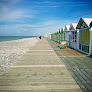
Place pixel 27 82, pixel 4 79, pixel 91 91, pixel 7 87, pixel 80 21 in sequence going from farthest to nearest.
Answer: pixel 80 21
pixel 4 79
pixel 27 82
pixel 7 87
pixel 91 91

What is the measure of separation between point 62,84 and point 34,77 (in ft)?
3.49

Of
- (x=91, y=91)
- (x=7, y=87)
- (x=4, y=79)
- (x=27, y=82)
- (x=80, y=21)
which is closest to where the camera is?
(x=91, y=91)

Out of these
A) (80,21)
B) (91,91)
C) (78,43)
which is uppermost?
(80,21)

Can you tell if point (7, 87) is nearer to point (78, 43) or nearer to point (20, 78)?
point (20, 78)

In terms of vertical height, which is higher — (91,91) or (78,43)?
(78,43)

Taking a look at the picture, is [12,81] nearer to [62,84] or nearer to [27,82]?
[27,82]

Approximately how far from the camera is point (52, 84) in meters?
2.80

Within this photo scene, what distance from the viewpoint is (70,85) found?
2.74m

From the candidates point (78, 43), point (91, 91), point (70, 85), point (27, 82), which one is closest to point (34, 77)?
point (27, 82)

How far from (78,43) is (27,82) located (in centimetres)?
787

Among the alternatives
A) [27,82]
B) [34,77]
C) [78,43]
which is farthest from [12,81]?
[78,43]

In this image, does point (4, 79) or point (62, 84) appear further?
point (4, 79)

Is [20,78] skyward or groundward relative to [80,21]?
groundward

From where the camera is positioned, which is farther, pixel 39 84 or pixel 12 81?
pixel 12 81
